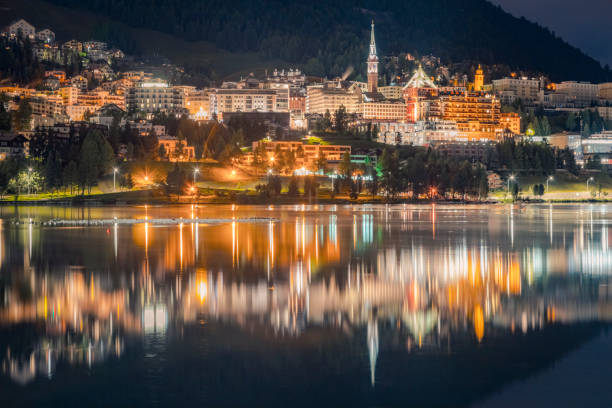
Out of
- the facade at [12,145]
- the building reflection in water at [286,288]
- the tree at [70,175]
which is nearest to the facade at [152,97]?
the facade at [12,145]

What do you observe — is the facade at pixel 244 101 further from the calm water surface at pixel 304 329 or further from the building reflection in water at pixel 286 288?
the calm water surface at pixel 304 329

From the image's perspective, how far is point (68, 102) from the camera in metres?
192

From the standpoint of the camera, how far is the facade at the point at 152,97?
639 feet

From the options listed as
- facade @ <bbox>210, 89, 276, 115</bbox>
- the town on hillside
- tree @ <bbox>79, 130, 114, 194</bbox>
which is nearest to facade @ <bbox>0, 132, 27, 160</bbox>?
the town on hillside

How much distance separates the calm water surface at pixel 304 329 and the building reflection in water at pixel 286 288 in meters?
0.07

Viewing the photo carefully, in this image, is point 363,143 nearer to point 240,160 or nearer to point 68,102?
point 240,160

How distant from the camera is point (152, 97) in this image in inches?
7726

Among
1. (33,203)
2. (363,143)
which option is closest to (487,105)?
(363,143)

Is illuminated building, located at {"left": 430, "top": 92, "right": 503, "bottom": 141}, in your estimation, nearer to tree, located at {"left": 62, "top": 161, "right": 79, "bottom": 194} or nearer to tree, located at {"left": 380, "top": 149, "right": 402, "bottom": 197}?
tree, located at {"left": 380, "top": 149, "right": 402, "bottom": 197}

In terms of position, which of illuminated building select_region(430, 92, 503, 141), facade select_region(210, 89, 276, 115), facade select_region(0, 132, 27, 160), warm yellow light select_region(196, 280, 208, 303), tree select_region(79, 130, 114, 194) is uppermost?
facade select_region(210, 89, 276, 115)

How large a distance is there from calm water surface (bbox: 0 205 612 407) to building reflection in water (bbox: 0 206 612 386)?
7cm

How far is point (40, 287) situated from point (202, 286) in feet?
15.1

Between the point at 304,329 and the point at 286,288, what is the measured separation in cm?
544

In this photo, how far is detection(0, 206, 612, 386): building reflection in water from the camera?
15.9m
